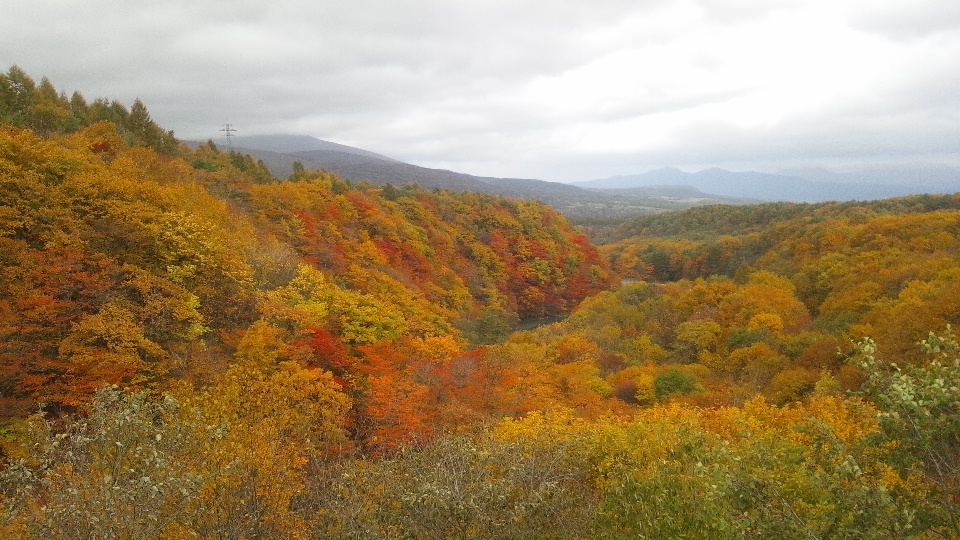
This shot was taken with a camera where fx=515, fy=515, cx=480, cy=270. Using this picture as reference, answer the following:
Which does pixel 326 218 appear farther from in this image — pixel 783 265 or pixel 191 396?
pixel 783 265

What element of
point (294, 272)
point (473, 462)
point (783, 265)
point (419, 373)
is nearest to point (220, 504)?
point (473, 462)

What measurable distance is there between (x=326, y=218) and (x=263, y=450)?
43989mm

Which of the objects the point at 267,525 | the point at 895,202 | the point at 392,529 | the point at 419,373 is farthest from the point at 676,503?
→ the point at 895,202

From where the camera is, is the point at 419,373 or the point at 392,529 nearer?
the point at 392,529

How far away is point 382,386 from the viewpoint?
68.9 feet

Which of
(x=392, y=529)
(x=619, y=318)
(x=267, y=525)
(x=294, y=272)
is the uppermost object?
(x=294, y=272)

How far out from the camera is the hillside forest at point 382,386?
7453 mm

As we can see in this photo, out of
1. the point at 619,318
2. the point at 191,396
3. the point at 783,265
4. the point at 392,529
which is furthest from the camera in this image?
the point at 783,265

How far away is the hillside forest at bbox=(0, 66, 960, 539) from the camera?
7453 mm

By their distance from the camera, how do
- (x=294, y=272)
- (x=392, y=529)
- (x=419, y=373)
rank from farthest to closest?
1. (x=294, y=272)
2. (x=419, y=373)
3. (x=392, y=529)

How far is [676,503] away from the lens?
31.1 ft

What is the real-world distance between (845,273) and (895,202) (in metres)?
67.5

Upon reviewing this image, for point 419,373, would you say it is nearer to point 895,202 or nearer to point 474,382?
point 474,382

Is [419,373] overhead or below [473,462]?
below
